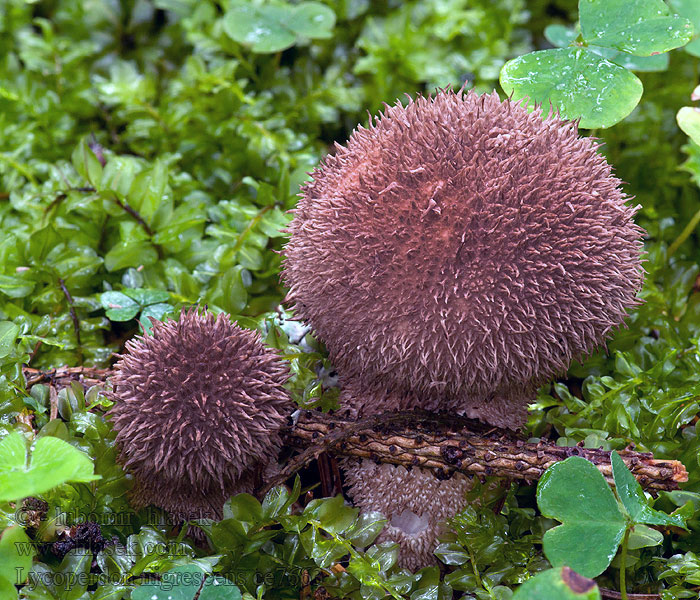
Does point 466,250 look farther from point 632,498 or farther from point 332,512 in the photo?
point 332,512

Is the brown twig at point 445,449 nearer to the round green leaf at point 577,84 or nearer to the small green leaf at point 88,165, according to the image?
the round green leaf at point 577,84

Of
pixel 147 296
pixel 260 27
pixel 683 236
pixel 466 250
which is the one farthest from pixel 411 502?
pixel 260 27

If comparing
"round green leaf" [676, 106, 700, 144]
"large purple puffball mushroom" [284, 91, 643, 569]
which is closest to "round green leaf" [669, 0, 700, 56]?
"round green leaf" [676, 106, 700, 144]

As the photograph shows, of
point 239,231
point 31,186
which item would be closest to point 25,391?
point 239,231

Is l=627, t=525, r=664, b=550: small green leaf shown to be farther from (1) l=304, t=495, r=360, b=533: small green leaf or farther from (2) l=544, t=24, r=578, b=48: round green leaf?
(2) l=544, t=24, r=578, b=48: round green leaf

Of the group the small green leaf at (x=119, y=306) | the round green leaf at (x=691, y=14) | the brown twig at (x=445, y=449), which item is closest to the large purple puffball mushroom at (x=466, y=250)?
the brown twig at (x=445, y=449)

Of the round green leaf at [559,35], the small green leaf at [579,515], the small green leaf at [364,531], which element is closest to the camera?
the small green leaf at [579,515]
